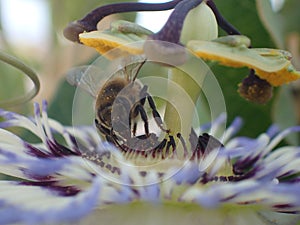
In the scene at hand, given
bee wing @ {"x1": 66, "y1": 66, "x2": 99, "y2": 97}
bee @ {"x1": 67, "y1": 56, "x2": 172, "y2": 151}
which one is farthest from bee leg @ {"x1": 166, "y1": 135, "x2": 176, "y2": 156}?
bee wing @ {"x1": 66, "y1": 66, "x2": 99, "y2": 97}

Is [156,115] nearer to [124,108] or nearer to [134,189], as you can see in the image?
[124,108]

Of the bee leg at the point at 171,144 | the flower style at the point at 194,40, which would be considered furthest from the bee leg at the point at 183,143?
the flower style at the point at 194,40

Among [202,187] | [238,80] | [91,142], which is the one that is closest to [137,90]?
[202,187]

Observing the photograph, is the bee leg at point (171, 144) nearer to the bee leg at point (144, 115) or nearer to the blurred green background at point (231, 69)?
the bee leg at point (144, 115)

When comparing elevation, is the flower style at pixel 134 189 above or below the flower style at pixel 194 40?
below

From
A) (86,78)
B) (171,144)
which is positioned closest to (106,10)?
(86,78)
